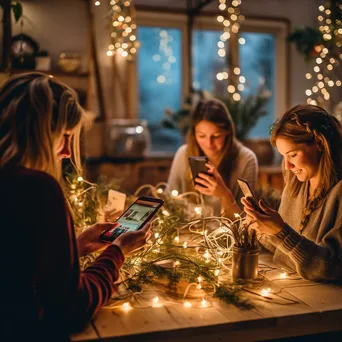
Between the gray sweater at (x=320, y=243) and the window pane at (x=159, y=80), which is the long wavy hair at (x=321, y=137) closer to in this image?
the gray sweater at (x=320, y=243)

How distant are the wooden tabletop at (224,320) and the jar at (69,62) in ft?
11.4

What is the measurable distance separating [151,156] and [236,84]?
A: 115 cm

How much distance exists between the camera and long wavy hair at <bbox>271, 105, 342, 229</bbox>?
1.72 meters

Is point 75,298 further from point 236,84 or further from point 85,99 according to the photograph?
point 236,84

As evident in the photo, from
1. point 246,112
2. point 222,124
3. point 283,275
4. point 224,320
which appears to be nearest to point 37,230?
point 224,320

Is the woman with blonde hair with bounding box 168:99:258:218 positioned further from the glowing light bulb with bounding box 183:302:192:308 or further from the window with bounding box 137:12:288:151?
the window with bounding box 137:12:288:151

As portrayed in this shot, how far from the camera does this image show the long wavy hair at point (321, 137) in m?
1.72

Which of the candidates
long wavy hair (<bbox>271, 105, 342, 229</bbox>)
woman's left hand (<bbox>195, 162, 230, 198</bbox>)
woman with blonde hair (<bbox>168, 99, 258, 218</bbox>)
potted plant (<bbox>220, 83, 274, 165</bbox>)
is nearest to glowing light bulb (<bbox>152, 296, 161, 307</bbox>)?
long wavy hair (<bbox>271, 105, 342, 229</bbox>)

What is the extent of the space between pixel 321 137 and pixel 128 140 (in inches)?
129

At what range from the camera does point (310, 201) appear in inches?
70.4

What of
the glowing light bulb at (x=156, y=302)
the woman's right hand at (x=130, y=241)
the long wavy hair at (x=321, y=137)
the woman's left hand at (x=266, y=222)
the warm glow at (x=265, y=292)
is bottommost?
the warm glow at (x=265, y=292)

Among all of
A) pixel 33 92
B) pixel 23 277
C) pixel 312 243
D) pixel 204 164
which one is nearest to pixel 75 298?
pixel 23 277

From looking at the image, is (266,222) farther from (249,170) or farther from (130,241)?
(249,170)

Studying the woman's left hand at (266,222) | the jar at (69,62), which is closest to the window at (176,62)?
the jar at (69,62)
